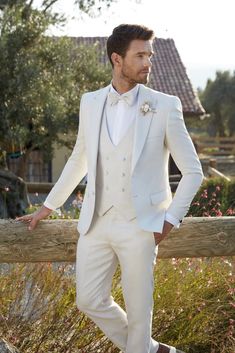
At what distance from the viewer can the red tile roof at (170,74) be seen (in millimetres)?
25906

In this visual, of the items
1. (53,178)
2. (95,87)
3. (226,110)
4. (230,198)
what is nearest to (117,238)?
(230,198)

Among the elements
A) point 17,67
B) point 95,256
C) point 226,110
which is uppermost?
point 95,256

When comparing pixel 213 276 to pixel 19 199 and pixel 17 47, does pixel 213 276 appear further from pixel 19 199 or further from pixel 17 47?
pixel 17 47

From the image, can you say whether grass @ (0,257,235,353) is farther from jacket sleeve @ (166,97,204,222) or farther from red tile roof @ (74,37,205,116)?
red tile roof @ (74,37,205,116)

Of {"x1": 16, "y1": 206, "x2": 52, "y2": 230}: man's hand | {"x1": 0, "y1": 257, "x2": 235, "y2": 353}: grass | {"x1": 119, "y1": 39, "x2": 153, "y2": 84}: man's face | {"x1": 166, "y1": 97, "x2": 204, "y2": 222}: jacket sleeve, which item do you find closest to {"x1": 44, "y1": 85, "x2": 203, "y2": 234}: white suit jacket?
{"x1": 166, "y1": 97, "x2": 204, "y2": 222}: jacket sleeve

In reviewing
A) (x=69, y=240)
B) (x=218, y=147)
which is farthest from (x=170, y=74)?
(x=69, y=240)

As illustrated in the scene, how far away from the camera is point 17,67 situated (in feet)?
60.5

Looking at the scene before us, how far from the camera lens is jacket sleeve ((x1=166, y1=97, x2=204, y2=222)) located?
367cm

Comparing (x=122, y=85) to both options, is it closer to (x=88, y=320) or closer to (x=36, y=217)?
(x=36, y=217)

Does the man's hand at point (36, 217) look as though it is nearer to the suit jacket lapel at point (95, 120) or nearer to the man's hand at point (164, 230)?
the suit jacket lapel at point (95, 120)

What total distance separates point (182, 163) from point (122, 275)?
0.67 metres

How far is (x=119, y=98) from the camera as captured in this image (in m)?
3.76

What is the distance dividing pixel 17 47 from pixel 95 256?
15.7 metres

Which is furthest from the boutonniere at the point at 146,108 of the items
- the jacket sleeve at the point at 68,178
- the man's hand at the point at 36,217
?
the man's hand at the point at 36,217
